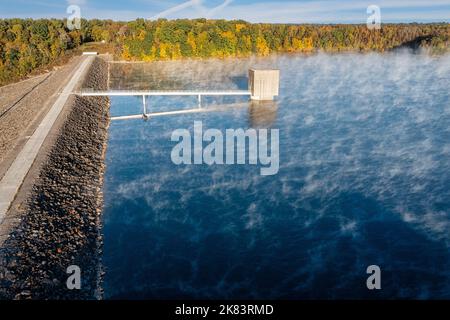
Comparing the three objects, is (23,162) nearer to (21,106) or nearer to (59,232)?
(59,232)

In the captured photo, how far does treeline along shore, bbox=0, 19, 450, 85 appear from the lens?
9306 cm

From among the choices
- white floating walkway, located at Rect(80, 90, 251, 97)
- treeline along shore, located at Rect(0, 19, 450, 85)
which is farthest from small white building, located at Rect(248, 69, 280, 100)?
treeline along shore, located at Rect(0, 19, 450, 85)

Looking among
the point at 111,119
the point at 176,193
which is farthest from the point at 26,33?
the point at 176,193

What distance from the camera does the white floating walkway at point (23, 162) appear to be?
22703 mm

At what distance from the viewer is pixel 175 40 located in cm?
10838

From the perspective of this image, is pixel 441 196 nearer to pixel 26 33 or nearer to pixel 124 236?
pixel 124 236

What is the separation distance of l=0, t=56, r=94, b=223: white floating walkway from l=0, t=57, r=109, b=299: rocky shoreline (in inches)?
41.2

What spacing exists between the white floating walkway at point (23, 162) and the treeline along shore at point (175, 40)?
46.8 metres

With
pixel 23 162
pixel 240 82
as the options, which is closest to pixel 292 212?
pixel 23 162

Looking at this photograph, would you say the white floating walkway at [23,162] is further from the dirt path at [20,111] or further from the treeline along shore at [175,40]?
the treeline along shore at [175,40]

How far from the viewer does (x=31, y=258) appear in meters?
18.6

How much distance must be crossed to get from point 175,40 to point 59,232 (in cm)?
9423

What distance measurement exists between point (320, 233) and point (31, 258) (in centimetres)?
1454

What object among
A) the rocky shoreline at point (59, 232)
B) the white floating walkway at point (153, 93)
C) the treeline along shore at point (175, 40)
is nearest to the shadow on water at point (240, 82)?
the white floating walkway at point (153, 93)
